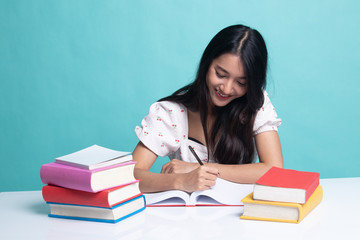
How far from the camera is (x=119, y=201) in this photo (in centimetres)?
118

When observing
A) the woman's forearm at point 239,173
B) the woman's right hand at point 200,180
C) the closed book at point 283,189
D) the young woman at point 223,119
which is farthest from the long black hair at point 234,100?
the closed book at point 283,189

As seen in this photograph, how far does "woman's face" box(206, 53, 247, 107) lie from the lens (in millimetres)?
1659

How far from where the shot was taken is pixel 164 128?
1.85 m

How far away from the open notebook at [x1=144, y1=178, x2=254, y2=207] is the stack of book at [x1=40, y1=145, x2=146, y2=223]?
7 cm

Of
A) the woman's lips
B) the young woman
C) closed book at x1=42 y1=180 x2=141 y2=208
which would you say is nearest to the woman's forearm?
the young woman

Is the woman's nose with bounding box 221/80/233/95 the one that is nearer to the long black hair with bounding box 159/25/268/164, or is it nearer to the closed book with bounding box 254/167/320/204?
the long black hair with bounding box 159/25/268/164

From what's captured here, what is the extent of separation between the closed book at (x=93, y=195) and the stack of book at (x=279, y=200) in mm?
314

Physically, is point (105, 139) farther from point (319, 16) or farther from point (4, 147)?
point (319, 16)

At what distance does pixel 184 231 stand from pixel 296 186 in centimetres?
30

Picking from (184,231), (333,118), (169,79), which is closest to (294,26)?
(333,118)

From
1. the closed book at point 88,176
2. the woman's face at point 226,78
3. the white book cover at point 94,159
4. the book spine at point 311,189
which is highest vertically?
the woman's face at point 226,78

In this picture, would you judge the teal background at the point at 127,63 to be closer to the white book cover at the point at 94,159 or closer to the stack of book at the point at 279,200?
the white book cover at the point at 94,159

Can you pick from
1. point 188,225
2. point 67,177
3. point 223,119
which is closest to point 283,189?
point 188,225

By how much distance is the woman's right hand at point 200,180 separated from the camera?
131 centimetres
